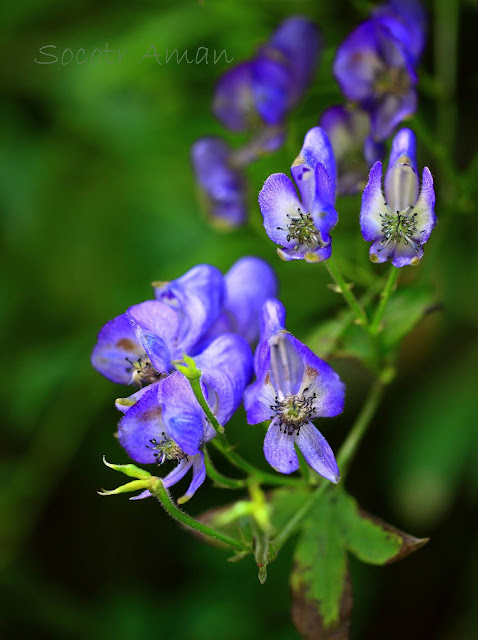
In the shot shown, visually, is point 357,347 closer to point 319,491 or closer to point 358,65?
point 319,491

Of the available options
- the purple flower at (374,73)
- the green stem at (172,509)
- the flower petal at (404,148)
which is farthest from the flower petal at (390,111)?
the green stem at (172,509)

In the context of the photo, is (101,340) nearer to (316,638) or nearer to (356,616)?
(316,638)

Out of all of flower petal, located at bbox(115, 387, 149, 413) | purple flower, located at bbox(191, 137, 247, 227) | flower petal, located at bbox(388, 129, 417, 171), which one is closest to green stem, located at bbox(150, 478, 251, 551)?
flower petal, located at bbox(115, 387, 149, 413)

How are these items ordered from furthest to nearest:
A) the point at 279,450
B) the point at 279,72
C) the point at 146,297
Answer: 1. the point at 146,297
2. the point at 279,72
3. the point at 279,450

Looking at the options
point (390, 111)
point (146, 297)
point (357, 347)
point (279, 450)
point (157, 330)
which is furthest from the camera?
point (146, 297)

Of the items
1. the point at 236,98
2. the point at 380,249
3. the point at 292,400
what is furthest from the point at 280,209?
the point at 236,98

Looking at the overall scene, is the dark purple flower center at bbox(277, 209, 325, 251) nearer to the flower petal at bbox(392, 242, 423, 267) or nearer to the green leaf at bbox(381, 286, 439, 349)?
the flower petal at bbox(392, 242, 423, 267)
